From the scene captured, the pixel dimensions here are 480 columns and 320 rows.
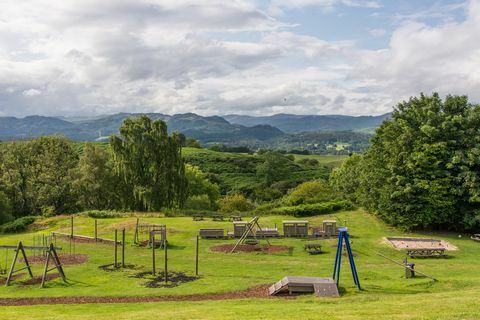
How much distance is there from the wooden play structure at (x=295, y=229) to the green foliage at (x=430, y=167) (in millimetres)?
9072

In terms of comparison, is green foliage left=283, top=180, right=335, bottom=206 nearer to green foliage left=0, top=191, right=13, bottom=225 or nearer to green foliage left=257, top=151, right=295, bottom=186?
green foliage left=0, top=191, right=13, bottom=225

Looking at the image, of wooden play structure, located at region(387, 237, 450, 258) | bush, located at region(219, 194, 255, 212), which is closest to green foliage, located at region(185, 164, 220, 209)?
bush, located at region(219, 194, 255, 212)

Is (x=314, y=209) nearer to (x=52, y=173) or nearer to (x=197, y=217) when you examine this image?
(x=197, y=217)

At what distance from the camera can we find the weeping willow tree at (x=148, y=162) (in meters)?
65.2

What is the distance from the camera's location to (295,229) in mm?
42344

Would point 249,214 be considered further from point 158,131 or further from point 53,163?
point 53,163

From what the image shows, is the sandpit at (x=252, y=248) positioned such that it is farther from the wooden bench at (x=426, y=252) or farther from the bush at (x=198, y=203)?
the bush at (x=198, y=203)

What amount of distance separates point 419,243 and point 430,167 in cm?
872

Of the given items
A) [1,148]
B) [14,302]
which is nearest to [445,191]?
[14,302]

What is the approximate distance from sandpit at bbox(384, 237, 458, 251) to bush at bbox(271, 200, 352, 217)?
15024mm

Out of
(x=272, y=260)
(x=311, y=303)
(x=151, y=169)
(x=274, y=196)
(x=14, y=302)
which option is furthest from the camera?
(x=274, y=196)

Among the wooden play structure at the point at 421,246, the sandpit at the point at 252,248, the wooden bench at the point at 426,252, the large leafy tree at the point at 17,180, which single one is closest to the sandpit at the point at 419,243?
the wooden play structure at the point at 421,246

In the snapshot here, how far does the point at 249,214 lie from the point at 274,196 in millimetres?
59084

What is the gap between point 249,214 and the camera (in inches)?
2307
